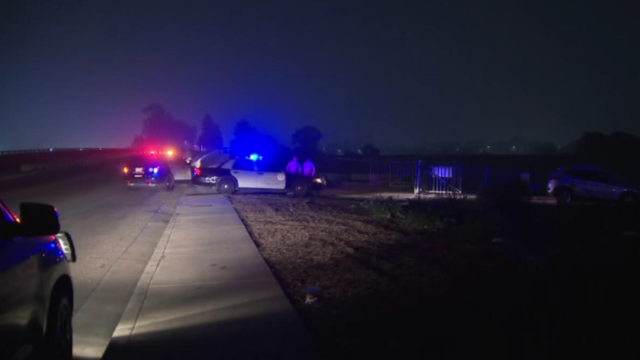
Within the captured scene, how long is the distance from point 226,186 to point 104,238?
11.9m

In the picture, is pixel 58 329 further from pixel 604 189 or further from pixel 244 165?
pixel 604 189

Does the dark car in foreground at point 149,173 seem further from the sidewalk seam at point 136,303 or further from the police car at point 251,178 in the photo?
the sidewalk seam at point 136,303

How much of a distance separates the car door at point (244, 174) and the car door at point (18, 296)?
71.6ft

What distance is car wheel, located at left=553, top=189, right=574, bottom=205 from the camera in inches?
992

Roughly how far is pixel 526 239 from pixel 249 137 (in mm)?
44645

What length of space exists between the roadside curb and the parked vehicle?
18.7m

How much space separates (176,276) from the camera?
9.70 m

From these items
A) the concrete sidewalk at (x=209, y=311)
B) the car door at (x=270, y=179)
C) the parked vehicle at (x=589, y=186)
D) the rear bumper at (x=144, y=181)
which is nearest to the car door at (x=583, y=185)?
the parked vehicle at (x=589, y=186)

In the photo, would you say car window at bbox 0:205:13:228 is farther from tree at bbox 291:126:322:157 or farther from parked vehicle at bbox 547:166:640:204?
tree at bbox 291:126:322:157

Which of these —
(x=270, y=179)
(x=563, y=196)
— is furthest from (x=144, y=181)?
(x=563, y=196)

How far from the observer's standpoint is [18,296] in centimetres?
400

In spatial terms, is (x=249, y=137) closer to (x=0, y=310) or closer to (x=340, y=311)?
(x=340, y=311)

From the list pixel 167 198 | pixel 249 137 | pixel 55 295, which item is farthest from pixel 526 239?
pixel 249 137

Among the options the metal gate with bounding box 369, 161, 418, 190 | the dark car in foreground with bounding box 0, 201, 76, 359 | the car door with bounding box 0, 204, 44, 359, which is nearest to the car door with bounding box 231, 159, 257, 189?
the metal gate with bounding box 369, 161, 418, 190
